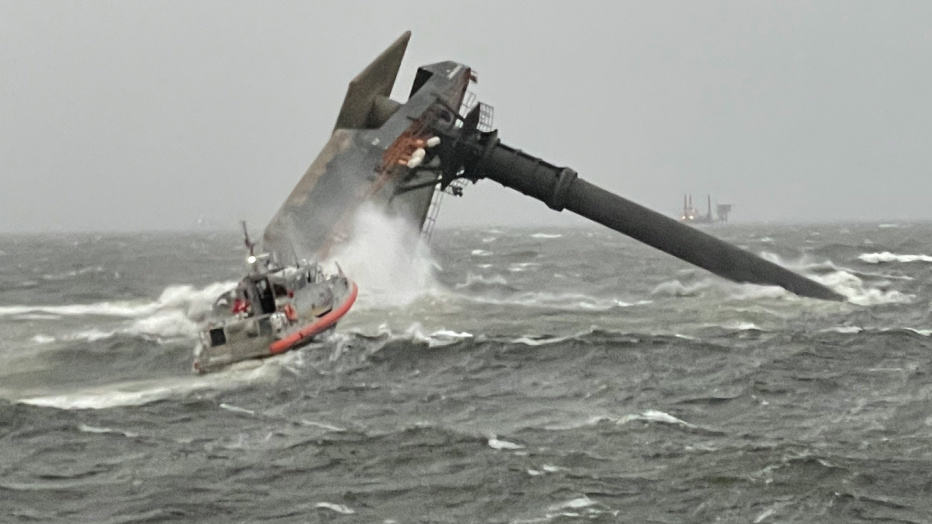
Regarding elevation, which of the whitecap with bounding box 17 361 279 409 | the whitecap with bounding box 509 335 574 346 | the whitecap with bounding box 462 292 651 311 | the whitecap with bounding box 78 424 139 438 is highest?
A: the whitecap with bounding box 462 292 651 311

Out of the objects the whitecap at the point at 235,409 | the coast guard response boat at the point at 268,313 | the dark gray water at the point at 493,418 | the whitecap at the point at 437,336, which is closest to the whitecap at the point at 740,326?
the dark gray water at the point at 493,418

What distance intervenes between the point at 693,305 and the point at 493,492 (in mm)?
31155

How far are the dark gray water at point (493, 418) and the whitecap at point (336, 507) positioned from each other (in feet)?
0.21

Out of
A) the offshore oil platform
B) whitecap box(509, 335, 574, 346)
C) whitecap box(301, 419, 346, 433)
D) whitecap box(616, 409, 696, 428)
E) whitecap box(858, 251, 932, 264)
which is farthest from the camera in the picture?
whitecap box(858, 251, 932, 264)

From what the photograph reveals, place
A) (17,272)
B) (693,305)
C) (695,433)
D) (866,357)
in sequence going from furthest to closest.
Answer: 1. (17,272)
2. (693,305)
3. (866,357)
4. (695,433)

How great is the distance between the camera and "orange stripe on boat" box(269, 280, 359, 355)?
1320 inches

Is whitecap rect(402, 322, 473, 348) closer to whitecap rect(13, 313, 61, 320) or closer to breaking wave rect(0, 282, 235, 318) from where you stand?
breaking wave rect(0, 282, 235, 318)

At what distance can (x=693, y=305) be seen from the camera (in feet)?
160

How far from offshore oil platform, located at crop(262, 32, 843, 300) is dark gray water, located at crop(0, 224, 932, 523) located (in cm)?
286

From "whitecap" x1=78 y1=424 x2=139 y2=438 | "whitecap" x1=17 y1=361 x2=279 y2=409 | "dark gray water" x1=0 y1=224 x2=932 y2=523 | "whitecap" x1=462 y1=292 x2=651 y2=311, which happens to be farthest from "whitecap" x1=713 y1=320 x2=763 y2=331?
"whitecap" x1=78 y1=424 x2=139 y2=438

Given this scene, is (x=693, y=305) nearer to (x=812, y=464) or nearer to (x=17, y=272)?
(x=812, y=464)

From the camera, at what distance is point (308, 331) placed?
34750 millimetres

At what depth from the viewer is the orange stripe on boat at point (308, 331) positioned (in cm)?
3353

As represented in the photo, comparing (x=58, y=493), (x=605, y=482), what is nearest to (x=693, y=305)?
(x=605, y=482)
